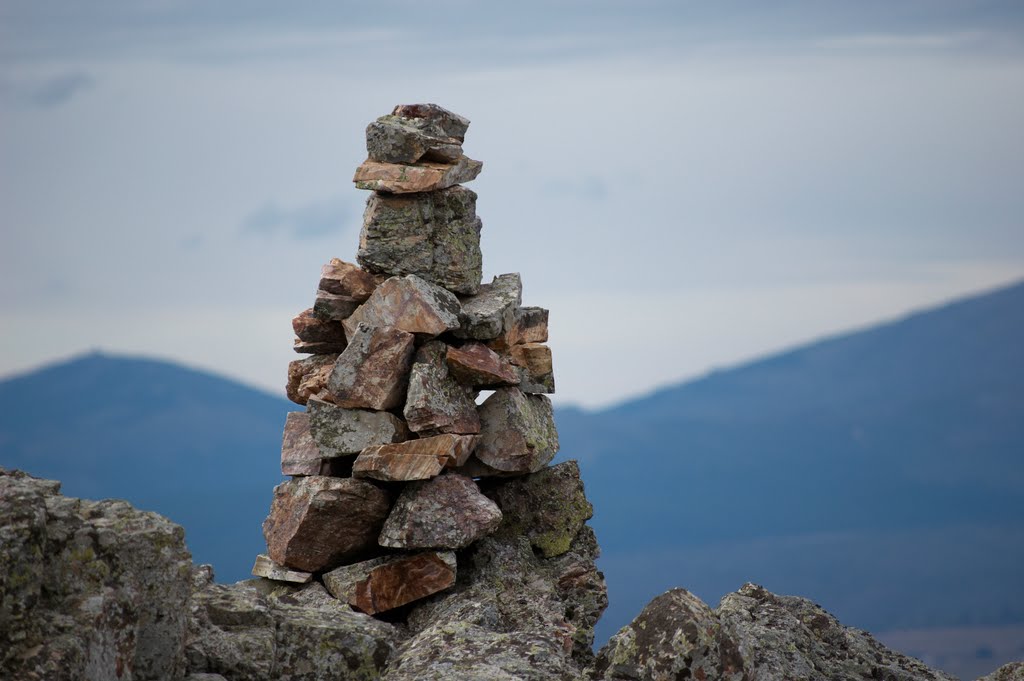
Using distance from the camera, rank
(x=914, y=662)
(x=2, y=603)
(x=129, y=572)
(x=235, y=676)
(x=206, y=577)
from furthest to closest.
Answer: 1. (x=914, y=662)
2. (x=206, y=577)
3. (x=235, y=676)
4. (x=129, y=572)
5. (x=2, y=603)

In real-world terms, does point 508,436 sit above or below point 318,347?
below

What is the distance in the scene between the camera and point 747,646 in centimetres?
1455

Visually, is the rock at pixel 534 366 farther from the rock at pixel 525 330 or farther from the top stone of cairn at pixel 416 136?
the top stone of cairn at pixel 416 136

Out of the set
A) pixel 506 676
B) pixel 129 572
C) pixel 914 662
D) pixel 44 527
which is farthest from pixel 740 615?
pixel 44 527

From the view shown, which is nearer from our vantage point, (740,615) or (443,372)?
(740,615)

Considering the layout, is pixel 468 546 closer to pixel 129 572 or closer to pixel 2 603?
pixel 129 572

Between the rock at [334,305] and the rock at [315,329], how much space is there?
0.47 meters

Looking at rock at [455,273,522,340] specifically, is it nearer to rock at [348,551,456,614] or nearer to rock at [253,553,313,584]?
rock at [348,551,456,614]

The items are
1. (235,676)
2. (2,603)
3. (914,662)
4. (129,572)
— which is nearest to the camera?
(2,603)

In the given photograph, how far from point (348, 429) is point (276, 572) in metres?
2.91

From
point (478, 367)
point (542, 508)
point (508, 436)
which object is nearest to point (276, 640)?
point (478, 367)

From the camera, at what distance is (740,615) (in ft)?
55.3

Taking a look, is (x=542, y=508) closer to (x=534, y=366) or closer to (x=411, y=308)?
(x=534, y=366)

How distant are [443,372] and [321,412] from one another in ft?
7.33
